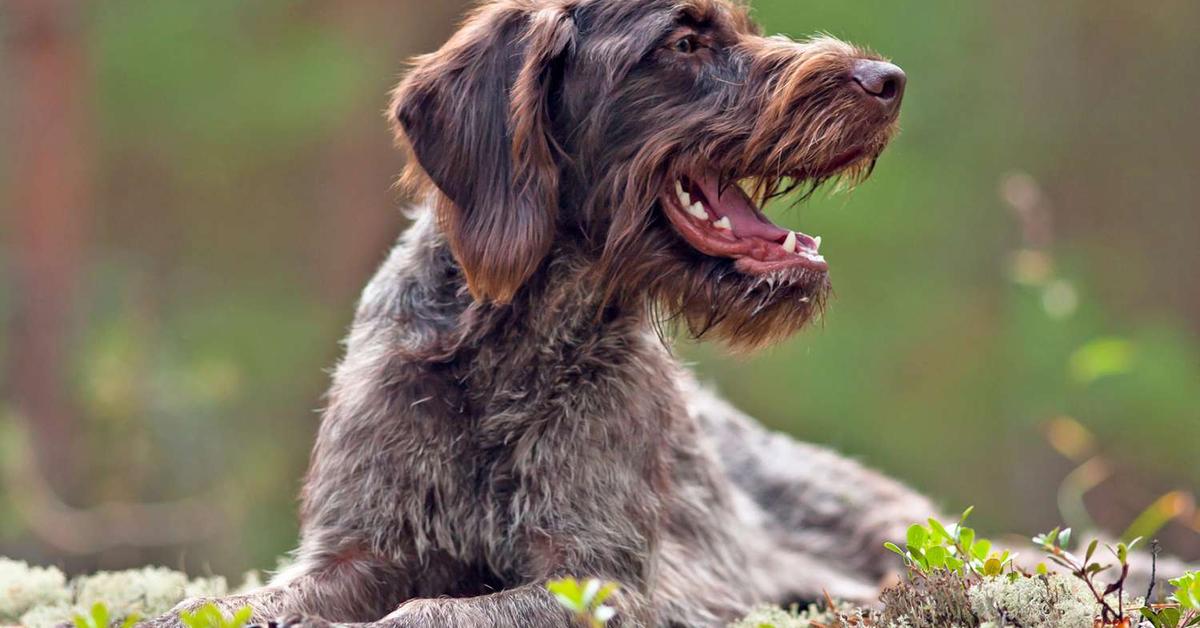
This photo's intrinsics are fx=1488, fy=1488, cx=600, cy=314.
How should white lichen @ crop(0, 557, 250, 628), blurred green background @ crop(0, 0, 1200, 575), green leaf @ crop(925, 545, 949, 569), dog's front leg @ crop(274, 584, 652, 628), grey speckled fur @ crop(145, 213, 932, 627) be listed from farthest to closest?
1. blurred green background @ crop(0, 0, 1200, 575)
2. white lichen @ crop(0, 557, 250, 628)
3. grey speckled fur @ crop(145, 213, 932, 627)
4. dog's front leg @ crop(274, 584, 652, 628)
5. green leaf @ crop(925, 545, 949, 569)

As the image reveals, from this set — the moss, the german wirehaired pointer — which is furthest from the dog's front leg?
the moss

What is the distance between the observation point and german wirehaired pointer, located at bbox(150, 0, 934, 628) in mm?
3787

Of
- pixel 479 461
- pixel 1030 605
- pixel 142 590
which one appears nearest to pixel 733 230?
pixel 479 461

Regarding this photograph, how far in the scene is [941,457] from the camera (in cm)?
1470

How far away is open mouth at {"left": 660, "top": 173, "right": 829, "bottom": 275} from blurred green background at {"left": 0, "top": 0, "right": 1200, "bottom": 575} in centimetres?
791

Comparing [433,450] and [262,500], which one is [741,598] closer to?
[433,450]

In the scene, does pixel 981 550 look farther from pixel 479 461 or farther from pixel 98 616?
pixel 98 616

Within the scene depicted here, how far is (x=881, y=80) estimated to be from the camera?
3.87 metres

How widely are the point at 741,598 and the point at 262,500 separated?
879 cm

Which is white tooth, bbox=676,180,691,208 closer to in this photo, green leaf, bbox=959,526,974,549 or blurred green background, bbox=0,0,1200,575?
green leaf, bbox=959,526,974,549

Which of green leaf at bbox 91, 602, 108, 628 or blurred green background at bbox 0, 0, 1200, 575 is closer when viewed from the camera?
green leaf at bbox 91, 602, 108, 628

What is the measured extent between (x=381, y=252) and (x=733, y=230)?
8.40m

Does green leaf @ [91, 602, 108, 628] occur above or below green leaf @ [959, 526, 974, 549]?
above

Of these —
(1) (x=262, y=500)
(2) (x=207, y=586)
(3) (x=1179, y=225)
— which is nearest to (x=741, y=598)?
(2) (x=207, y=586)
